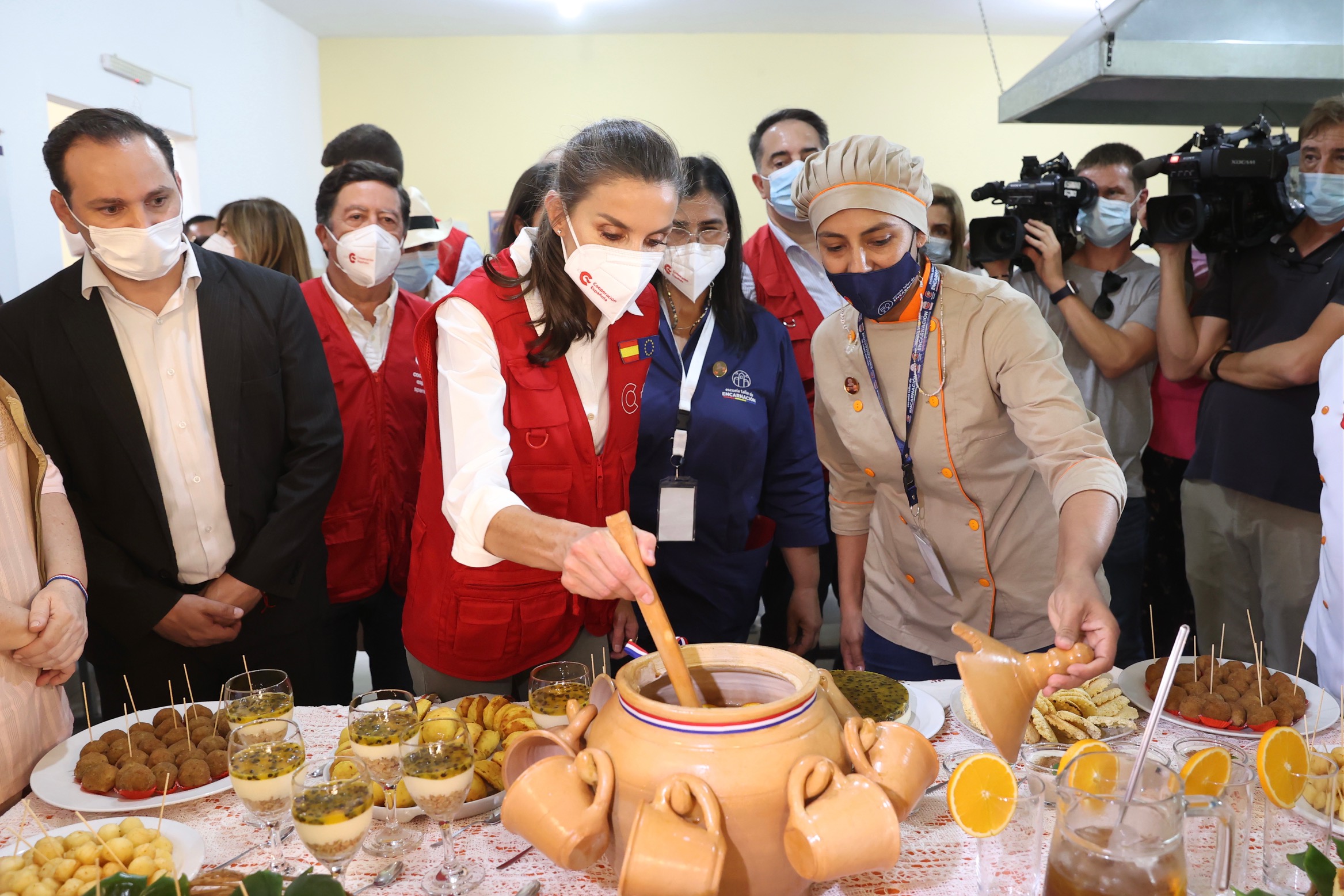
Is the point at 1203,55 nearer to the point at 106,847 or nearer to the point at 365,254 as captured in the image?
the point at 365,254

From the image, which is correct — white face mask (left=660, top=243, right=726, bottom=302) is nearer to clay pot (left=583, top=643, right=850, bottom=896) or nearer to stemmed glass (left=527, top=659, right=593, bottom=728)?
stemmed glass (left=527, top=659, right=593, bottom=728)

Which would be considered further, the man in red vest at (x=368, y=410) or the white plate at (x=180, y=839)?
the man in red vest at (x=368, y=410)

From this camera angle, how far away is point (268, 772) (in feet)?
3.64

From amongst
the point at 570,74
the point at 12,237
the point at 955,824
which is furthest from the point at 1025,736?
the point at 570,74

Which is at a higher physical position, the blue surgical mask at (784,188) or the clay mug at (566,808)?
the blue surgical mask at (784,188)

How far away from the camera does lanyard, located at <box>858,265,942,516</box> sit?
5.93ft

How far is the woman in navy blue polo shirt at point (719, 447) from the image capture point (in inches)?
81.6

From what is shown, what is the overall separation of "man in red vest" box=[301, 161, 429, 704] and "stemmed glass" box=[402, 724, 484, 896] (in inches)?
50.0

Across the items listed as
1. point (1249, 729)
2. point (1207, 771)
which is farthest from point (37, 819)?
point (1249, 729)

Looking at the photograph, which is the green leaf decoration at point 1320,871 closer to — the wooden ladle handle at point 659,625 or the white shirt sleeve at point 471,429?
the wooden ladle handle at point 659,625

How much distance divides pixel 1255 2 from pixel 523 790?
12.2 feet

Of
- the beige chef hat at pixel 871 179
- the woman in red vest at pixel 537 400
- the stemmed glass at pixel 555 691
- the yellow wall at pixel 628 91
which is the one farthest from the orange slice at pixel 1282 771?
the yellow wall at pixel 628 91

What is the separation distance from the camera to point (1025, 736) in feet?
4.50

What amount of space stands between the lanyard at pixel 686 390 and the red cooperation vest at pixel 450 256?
71.9 inches
